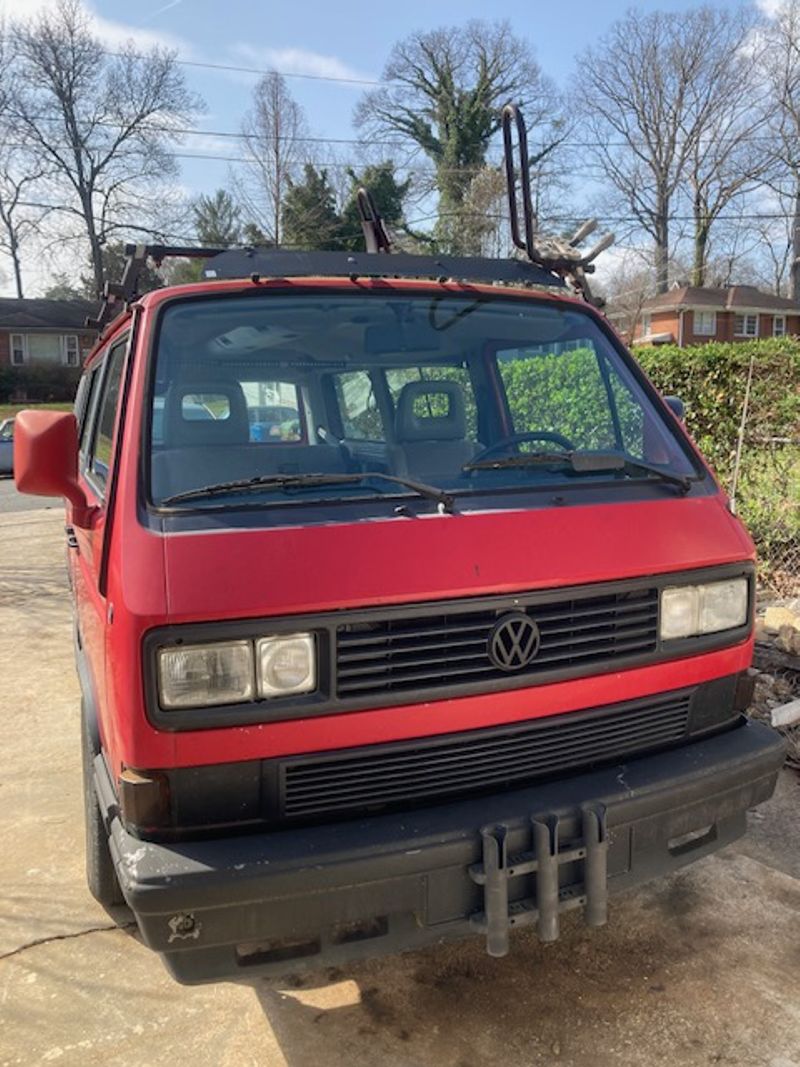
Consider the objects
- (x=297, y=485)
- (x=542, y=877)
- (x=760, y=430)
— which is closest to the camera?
(x=542, y=877)

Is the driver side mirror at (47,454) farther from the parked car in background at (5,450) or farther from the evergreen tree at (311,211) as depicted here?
the evergreen tree at (311,211)

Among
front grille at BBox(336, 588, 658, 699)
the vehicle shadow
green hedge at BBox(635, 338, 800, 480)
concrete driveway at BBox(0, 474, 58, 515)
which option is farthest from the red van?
concrete driveway at BBox(0, 474, 58, 515)

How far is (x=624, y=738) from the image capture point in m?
2.68

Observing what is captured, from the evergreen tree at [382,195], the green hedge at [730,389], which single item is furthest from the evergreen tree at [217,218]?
the green hedge at [730,389]

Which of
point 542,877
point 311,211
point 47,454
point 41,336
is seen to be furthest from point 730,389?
point 41,336

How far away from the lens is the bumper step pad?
2.26 m

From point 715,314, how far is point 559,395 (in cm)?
4520

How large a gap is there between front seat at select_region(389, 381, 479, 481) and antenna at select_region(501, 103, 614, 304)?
685 mm

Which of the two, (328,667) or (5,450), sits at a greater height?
(328,667)

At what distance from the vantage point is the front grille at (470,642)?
7.50 feet

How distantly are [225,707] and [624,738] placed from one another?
122cm

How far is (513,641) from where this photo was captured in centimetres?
242

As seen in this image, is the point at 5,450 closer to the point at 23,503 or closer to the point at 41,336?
the point at 23,503

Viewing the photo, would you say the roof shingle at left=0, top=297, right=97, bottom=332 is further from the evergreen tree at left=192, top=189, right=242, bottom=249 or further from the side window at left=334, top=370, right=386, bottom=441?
the side window at left=334, top=370, right=386, bottom=441
